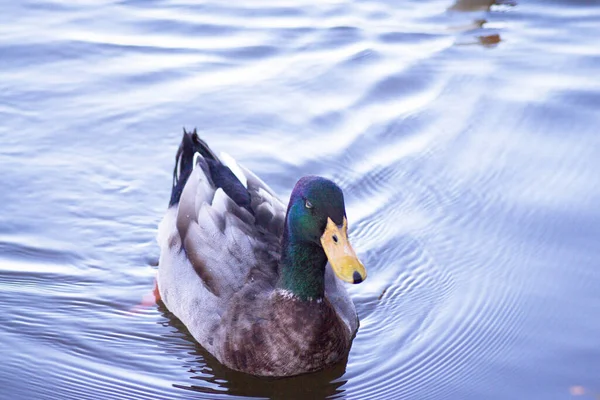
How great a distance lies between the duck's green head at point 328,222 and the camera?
15.3 feet

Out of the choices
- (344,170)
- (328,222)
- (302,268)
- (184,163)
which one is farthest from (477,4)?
(328,222)

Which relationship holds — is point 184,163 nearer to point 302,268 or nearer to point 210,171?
point 210,171

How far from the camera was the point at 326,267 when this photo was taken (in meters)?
5.54

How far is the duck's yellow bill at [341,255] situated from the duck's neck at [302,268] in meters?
0.18

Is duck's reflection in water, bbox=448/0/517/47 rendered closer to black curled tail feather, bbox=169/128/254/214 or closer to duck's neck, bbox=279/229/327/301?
black curled tail feather, bbox=169/128/254/214

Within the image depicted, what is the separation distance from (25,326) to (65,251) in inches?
32.2

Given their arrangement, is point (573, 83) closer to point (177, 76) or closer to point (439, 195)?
point (439, 195)

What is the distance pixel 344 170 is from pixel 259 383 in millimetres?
2390

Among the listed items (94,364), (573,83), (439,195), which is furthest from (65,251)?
(573,83)

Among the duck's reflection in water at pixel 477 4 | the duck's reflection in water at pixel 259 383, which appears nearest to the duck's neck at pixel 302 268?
the duck's reflection in water at pixel 259 383

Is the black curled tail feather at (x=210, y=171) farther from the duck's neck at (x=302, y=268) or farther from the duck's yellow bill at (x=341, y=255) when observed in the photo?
the duck's yellow bill at (x=341, y=255)

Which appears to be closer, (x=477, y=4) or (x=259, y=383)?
(x=259, y=383)

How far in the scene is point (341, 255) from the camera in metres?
4.70

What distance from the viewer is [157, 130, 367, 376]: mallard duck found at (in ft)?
15.8
